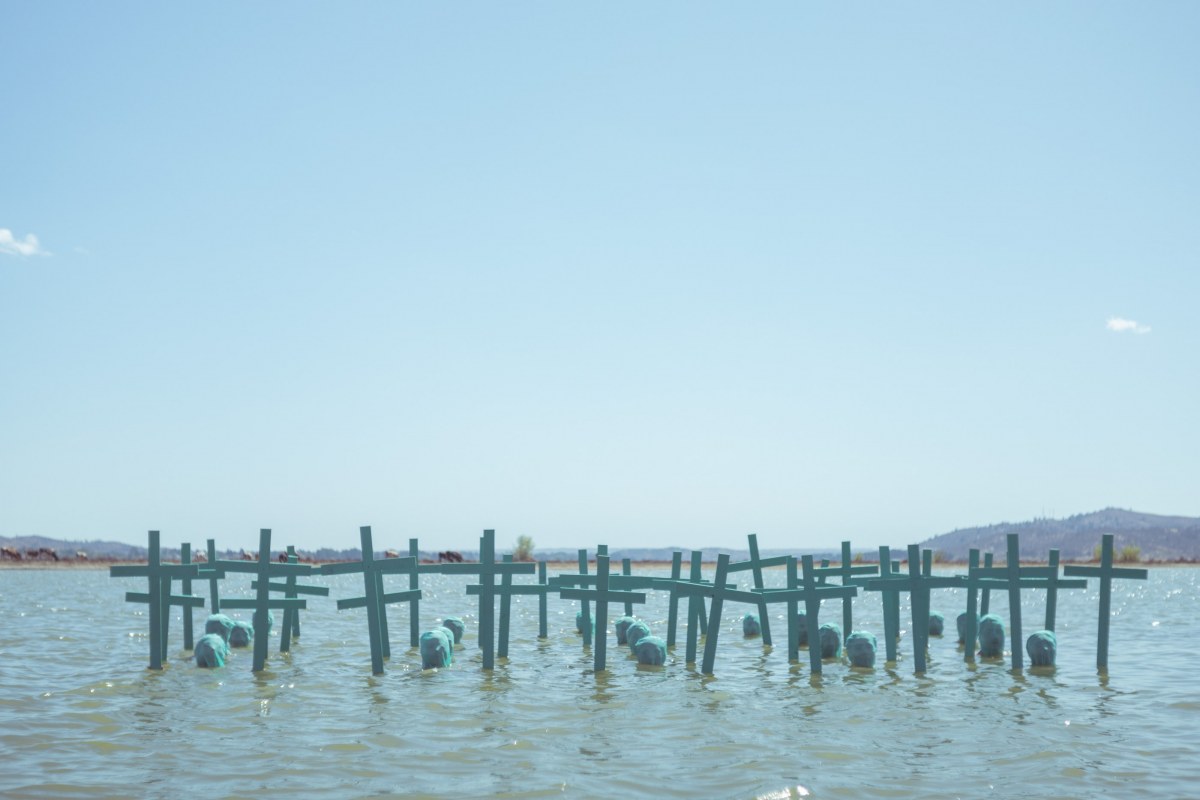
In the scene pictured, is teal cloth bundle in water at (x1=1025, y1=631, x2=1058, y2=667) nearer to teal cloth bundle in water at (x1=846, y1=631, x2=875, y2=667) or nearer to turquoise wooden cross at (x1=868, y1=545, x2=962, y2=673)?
turquoise wooden cross at (x1=868, y1=545, x2=962, y2=673)

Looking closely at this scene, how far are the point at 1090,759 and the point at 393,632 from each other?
2207 cm

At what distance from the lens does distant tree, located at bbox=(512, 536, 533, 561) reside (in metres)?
89.6

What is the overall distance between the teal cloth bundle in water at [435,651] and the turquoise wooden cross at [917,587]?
8.59 meters

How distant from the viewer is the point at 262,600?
1919cm

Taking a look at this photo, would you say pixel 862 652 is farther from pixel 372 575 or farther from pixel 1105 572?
pixel 372 575

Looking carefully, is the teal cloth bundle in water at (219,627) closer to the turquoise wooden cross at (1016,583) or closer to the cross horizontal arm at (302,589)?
the cross horizontal arm at (302,589)

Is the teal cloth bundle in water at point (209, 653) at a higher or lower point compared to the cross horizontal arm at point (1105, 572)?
lower

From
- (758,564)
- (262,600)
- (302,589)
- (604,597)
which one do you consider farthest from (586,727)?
(758,564)

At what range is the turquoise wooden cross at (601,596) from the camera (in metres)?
19.3

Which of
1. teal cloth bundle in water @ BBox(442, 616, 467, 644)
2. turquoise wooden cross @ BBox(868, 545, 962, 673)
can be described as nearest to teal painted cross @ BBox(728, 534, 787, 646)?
turquoise wooden cross @ BBox(868, 545, 962, 673)

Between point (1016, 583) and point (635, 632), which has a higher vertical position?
point (1016, 583)

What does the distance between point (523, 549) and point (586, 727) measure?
252ft

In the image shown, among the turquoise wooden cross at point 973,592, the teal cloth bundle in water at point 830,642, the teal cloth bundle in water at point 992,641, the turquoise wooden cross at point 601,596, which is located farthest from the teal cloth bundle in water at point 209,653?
the teal cloth bundle in water at point 992,641

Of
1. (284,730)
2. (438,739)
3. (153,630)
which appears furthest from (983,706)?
(153,630)
